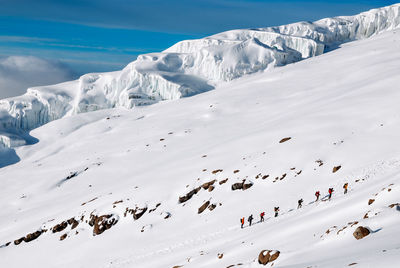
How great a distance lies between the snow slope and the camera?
19.5 m

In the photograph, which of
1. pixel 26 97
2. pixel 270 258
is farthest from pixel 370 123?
pixel 26 97

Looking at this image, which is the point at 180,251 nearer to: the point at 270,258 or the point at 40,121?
the point at 270,258

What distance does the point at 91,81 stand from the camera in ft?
422

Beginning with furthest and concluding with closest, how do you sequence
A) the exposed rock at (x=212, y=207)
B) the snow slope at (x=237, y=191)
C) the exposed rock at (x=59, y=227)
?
the exposed rock at (x=59, y=227) → the exposed rock at (x=212, y=207) → the snow slope at (x=237, y=191)

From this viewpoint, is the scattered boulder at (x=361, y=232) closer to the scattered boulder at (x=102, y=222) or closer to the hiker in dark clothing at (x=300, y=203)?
the hiker in dark clothing at (x=300, y=203)

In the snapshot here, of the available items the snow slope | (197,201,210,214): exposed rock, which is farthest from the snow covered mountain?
(197,201,210,214): exposed rock

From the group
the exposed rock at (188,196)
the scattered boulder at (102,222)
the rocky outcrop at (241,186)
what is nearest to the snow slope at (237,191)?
the scattered boulder at (102,222)

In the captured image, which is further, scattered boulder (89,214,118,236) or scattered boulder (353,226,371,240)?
scattered boulder (89,214,118,236)

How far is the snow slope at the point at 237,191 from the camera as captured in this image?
767 inches

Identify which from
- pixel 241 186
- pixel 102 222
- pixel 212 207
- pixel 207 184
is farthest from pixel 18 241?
pixel 241 186

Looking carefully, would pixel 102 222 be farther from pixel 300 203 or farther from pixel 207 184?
pixel 300 203

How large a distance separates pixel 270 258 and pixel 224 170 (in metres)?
21.1

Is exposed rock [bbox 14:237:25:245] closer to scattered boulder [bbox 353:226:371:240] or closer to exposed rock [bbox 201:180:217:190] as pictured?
exposed rock [bbox 201:180:217:190]

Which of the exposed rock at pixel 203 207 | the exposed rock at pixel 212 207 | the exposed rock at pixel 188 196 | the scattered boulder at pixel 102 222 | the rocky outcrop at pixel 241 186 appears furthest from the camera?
the scattered boulder at pixel 102 222
